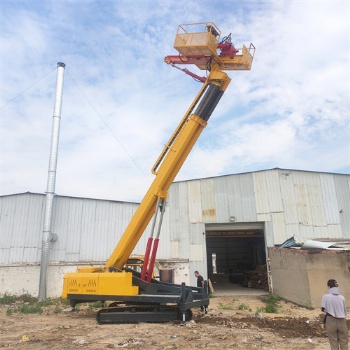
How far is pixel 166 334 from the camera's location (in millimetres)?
8523

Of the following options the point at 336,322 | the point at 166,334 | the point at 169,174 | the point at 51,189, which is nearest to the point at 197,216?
the point at 51,189

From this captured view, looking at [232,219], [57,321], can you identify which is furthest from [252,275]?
[57,321]

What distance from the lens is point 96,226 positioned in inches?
732

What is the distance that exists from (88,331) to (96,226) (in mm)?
9740

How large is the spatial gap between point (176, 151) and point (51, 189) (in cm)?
930

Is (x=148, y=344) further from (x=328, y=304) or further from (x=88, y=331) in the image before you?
(x=328, y=304)

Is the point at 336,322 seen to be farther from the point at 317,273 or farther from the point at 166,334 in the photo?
the point at 317,273

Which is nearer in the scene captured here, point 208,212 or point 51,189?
point 51,189

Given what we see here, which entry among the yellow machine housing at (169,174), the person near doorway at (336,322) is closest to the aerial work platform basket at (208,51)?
the yellow machine housing at (169,174)

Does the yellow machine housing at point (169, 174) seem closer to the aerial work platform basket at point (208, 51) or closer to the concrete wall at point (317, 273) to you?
the aerial work platform basket at point (208, 51)

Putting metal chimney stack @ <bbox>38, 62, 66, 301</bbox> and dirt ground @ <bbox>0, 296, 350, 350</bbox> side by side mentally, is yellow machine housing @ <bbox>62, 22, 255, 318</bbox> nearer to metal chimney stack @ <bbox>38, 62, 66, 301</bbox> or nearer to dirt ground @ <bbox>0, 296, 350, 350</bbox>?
dirt ground @ <bbox>0, 296, 350, 350</bbox>

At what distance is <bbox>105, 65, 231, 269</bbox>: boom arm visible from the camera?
10547 mm

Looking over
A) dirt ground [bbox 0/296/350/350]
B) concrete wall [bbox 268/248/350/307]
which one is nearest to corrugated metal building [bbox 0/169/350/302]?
concrete wall [bbox 268/248/350/307]

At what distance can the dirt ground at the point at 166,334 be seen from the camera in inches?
298
